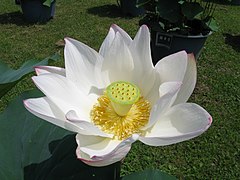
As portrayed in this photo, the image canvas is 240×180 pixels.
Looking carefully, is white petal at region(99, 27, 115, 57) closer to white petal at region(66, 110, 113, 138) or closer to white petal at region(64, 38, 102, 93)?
white petal at region(64, 38, 102, 93)

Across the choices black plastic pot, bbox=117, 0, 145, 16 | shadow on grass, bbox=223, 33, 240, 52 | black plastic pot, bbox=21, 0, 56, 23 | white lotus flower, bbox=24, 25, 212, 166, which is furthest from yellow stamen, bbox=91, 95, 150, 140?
black plastic pot, bbox=117, 0, 145, 16

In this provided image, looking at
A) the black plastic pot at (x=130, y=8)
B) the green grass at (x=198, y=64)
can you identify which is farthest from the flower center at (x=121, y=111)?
the black plastic pot at (x=130, y=8)

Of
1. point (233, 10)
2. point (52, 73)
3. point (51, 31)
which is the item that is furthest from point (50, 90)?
point (233, 10)

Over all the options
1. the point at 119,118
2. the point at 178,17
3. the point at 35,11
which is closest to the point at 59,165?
the point at 119,118

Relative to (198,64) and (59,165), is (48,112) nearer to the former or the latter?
(59,165)

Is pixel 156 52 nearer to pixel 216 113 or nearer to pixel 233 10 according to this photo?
pixel 216 113

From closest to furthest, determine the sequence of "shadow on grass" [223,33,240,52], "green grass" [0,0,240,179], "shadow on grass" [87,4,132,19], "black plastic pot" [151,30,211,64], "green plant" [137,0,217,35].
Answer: "green grass" [0,0,240,179] → "green plant" [137,0,217,35] → "black plastic pot" [151,30,211,64] → "shadow on grass" [223,33,240,52] → "shadow on grass" [87,4,132,19]

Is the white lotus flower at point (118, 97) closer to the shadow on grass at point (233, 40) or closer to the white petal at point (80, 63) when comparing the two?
the white petal at point (80, 63)
